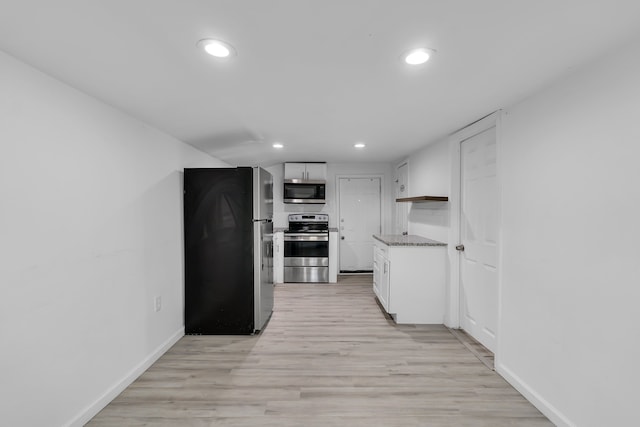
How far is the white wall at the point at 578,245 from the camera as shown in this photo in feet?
4.30

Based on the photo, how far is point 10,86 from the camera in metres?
1.33

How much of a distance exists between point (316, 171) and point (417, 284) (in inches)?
111

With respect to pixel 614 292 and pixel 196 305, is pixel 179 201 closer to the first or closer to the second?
pixel 196 305

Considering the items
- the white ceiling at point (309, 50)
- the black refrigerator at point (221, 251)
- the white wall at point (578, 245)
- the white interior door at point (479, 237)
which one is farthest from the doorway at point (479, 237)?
the black refrigerator at point (221, 251)

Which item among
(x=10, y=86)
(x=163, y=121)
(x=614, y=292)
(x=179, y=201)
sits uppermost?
(x=163, y=121)

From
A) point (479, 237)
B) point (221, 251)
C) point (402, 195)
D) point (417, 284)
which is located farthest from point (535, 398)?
point (402, 195)

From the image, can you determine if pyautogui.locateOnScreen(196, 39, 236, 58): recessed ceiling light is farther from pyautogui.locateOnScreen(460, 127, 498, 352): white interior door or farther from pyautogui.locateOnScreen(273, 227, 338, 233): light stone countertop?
pyautogui.locateOnScreen(273, 227, 338, 233): light stone countertop

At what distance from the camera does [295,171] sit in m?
5.09

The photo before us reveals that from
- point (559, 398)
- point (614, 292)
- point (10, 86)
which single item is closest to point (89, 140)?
point (10, 86)

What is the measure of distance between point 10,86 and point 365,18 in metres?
1.77

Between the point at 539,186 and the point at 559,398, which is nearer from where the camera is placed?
the point at 559,398

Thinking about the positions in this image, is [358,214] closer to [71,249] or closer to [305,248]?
[305,248]

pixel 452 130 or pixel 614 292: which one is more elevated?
pixel 452 130

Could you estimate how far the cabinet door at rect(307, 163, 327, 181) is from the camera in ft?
16.7
